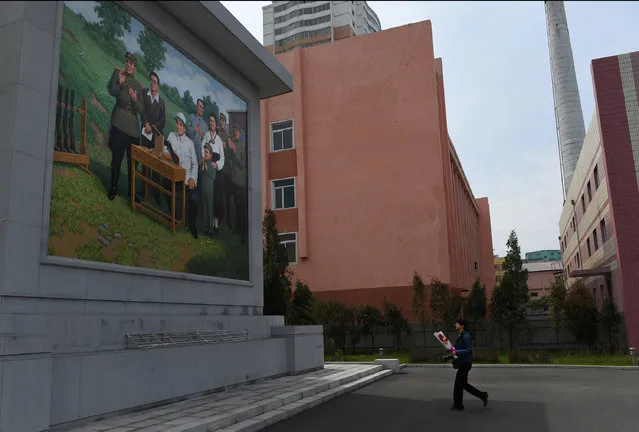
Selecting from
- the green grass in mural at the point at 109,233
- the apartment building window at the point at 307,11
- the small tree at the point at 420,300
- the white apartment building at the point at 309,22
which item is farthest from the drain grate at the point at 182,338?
the apartment building window at the point at 307,11

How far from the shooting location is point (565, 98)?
218ft

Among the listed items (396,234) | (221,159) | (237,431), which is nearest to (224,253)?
(221,159)

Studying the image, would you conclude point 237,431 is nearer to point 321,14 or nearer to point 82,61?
point 82,61

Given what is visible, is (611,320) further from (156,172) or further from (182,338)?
(156,172)

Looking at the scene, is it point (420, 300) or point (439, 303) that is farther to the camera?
point (420, 300)

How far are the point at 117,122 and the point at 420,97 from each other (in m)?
21.4

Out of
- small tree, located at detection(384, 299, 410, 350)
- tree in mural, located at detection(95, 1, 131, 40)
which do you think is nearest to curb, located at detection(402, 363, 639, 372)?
small tree, located at detection(384, 299, 410, 350)

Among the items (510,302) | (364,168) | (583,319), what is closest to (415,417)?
(510,302)

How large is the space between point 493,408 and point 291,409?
13.6 feet

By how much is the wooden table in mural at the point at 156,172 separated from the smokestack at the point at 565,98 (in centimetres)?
6015

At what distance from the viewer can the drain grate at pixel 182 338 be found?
34.8 feet

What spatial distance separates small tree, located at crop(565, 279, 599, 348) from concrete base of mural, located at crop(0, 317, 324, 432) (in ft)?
55.2

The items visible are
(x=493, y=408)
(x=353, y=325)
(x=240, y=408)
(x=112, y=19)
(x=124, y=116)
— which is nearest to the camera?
(x=240, y=408)

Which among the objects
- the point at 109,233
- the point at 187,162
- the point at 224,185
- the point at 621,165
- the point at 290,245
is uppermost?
the point at 621,165
